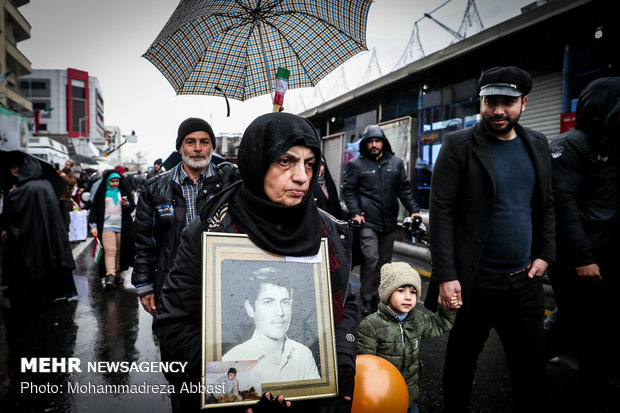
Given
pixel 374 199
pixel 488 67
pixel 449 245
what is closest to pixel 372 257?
pixel 374 199

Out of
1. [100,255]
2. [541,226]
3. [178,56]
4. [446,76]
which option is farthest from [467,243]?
[446,76]

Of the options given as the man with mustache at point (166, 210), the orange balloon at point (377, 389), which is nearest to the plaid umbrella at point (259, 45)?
the man with mustache at point (166, 210)

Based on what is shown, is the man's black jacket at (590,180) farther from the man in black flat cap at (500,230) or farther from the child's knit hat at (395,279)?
the child's knit hat at (395,279)

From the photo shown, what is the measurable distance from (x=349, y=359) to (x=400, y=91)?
9.85 metres

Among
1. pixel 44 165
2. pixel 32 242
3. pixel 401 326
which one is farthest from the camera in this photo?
pixel 44 165

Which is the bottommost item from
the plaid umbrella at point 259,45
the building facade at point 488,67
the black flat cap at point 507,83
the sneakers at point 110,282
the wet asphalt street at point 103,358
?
the wet asphalt street at point 103,358

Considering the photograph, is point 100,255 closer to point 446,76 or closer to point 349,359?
point 349,359

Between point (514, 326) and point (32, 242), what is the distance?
626 centimetres

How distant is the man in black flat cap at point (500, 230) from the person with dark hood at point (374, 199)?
2.61m

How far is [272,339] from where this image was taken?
48.6 inches

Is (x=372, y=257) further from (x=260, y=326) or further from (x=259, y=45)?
(x=260, y=326)

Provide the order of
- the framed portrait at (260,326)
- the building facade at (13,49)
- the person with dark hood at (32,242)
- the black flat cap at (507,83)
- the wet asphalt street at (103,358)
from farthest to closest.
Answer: the building facade at (13,49) < the person with dark hood at (32,242) < the wet asphalt street at (103,358) < the black flat cap at (507,83) < the framed portrait at (260,326)

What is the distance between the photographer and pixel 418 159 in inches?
383

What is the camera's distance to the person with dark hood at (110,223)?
6543 millimetres
